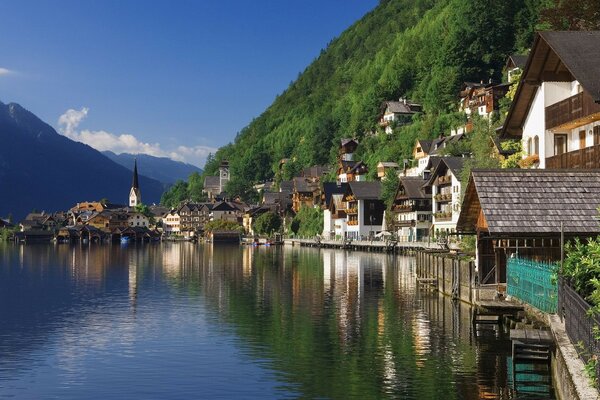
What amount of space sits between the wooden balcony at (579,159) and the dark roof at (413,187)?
241 ft

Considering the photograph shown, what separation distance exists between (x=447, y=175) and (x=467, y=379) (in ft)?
264

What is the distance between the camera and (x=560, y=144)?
4456 centimetres

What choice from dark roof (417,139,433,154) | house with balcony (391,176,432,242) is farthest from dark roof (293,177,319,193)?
house with balcony (391,176,432,242)

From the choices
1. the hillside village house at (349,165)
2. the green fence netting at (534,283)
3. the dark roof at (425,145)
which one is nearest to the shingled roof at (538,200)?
the green fence netting at (534,283)

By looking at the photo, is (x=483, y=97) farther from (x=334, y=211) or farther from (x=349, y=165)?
(x=349, y=165)

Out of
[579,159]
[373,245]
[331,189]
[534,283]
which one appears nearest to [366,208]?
[331,189]

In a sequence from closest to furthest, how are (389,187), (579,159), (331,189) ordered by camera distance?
(579,159)
(389,187)
(331,189)

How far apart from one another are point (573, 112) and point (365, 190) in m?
100

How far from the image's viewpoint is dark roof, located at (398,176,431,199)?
118m

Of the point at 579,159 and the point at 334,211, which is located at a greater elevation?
the point at 579,159

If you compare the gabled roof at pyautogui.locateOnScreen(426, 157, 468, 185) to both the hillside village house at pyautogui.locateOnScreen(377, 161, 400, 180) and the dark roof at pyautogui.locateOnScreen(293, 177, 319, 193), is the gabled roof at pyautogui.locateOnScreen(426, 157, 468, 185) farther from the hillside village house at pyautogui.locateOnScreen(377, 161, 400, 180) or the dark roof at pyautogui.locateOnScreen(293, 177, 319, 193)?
the dark roof at pyautogui.locateOnScreen(293, 177, 319, 193)

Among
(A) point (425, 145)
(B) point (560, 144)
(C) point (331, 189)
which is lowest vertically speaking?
(B) point (560, 144)

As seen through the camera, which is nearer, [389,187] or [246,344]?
[246,344]

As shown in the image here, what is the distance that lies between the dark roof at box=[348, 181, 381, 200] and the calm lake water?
7729 cm
